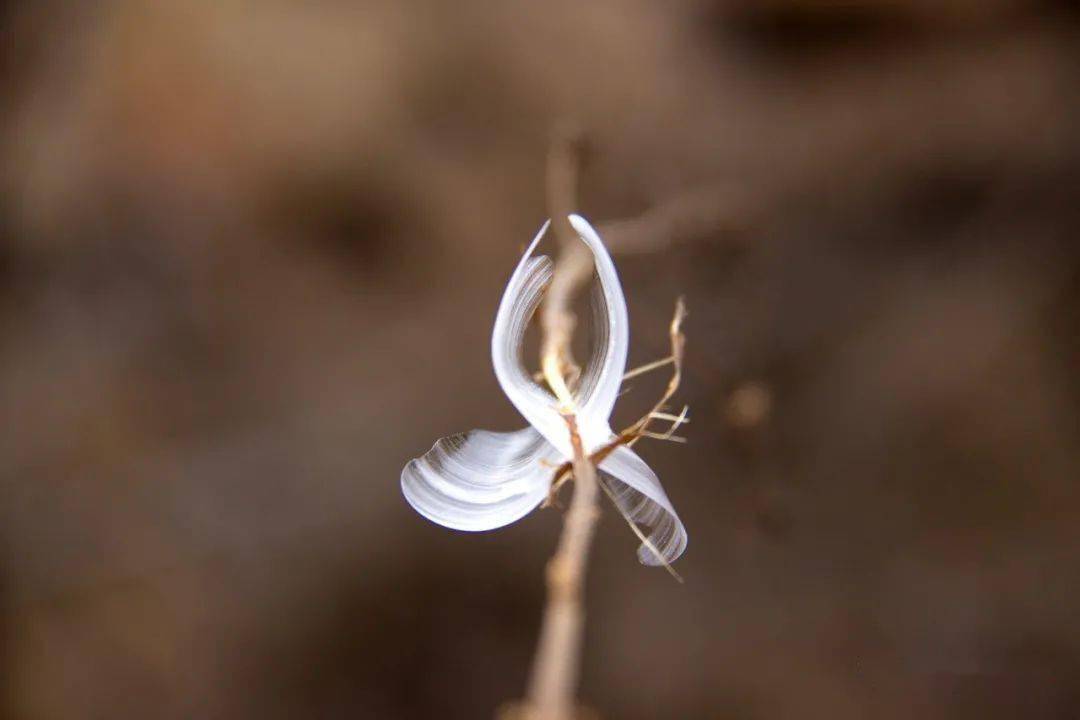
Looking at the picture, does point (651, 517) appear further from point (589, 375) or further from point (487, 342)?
point (487, 342)

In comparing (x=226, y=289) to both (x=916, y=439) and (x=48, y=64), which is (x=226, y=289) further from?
(x=916, y=439)

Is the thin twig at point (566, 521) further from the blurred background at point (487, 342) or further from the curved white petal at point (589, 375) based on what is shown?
the blurred background at point (487, 342)

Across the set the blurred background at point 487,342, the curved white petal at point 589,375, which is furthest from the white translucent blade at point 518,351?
the blurred background at point 487,342

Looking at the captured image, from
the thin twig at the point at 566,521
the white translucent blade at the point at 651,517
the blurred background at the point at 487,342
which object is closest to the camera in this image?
the thin twig at the point at 566,521

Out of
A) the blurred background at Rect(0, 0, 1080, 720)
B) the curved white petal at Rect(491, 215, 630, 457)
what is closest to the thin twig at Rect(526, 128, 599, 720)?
the curved white petal at Rect(491, 215, 630, 457)

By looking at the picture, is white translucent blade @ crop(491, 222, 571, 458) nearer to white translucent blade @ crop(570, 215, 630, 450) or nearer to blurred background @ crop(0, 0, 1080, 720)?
white translucent blade @ crop(570, 215, 630, 450)

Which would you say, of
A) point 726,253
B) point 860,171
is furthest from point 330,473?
point 860,171
